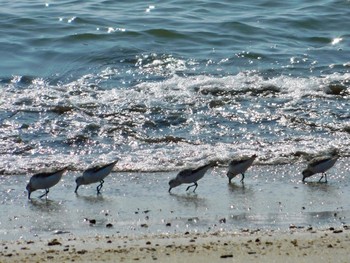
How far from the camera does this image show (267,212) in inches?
358

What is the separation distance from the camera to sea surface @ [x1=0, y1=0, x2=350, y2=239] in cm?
964

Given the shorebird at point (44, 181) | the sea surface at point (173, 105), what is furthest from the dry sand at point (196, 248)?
the shorebird at point (44, 181)

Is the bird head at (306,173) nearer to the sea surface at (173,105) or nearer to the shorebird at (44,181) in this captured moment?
the sea surface at (173,105)

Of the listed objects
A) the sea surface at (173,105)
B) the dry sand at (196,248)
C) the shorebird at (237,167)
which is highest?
the dry sand at (196,248)

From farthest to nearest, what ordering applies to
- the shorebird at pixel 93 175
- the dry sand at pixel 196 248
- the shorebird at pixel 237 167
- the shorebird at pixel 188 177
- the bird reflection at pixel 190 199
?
the shorebird at pixel 237 167 < the shorebird at pixel 93 175 < the shorebird at pixel 188 177 < the bird reflection at pixel 190 199 < the dry sand at pixel 196 248

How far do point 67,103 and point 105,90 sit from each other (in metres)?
1.03

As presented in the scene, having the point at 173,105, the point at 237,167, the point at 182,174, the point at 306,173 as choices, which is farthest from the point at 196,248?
the point at 173,105

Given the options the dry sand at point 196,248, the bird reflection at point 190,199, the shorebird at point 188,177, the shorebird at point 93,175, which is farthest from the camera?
the shorebird at point 93,175

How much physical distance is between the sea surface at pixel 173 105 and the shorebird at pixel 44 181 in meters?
0.16

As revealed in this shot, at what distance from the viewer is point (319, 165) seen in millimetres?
10539

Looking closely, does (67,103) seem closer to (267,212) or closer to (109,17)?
(267,212)

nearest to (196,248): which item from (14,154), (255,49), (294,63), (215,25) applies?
(14,154)

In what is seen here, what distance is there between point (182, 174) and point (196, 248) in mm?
2666

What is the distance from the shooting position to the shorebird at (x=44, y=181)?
9.93 m
